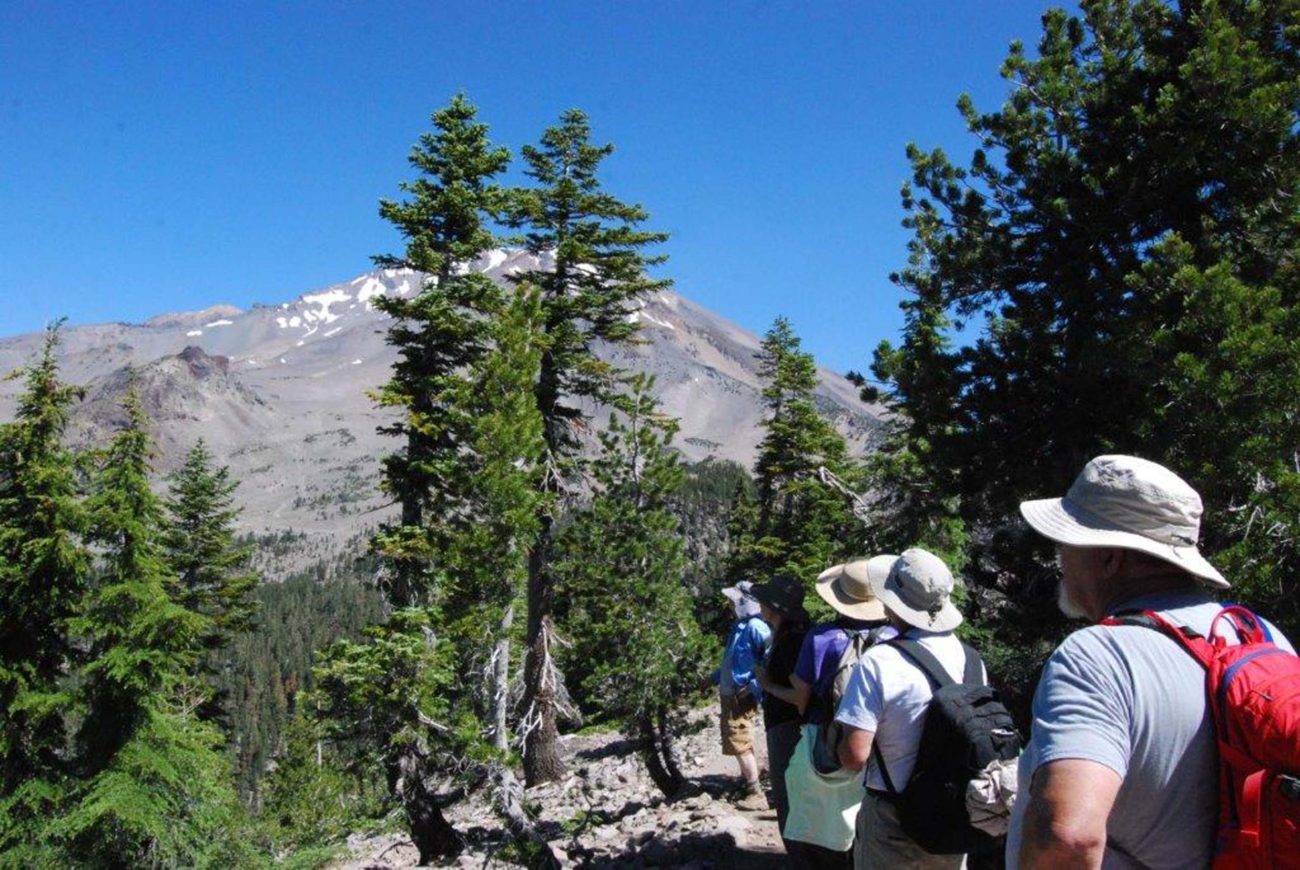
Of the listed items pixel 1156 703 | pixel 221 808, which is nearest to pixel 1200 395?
pixel 1156 703

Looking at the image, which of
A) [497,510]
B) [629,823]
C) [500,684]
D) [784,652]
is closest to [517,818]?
[629,823]

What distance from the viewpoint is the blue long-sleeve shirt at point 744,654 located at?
7.30 metres

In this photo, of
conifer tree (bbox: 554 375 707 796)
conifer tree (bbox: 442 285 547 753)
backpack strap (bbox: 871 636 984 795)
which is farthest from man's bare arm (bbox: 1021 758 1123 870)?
conifer tree (bbox: 554 375 707 796)

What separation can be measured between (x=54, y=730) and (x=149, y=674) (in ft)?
4.69

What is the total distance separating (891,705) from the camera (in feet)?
11.2

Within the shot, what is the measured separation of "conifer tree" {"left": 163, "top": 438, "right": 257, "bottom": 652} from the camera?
23.7 m

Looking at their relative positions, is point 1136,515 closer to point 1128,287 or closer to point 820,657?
point 820,657

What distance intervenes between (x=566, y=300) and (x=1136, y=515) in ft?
45.0

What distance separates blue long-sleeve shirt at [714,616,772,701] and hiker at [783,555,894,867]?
2.37 meters

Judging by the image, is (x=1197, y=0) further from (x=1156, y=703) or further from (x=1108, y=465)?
(x=1156, y=703)

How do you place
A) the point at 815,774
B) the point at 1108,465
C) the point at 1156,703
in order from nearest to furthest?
the point at 1156,703
the point at 1108,465
the point at 815,774

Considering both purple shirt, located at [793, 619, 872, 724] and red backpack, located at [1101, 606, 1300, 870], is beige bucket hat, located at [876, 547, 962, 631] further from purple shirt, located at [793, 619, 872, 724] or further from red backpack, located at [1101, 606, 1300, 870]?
red backpack, located at [1101, 606, 1300, 870]

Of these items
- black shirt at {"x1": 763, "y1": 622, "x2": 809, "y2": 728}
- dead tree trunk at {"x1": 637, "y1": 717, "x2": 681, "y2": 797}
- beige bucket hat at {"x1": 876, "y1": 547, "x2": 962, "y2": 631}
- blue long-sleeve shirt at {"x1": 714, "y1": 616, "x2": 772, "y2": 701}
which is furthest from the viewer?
dead tree trunk at {"x1": 637, "y1": 717, "x2": 681, "y2": 797}

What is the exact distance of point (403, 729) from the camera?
11398 millimetres
